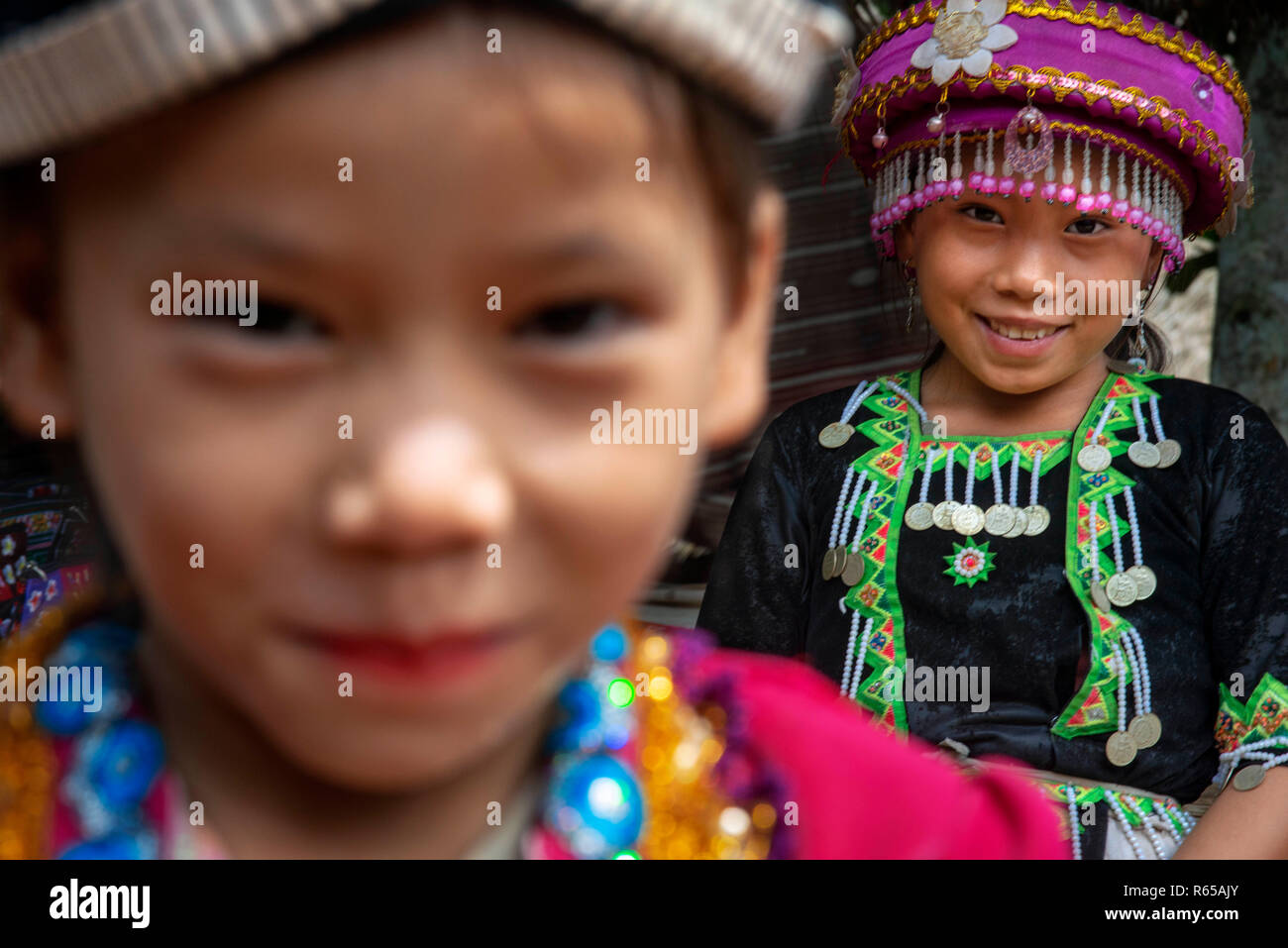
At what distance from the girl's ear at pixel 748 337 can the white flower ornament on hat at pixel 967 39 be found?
1.02 metres

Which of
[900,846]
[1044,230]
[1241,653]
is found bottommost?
[900,846]

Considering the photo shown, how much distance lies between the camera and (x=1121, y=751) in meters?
1.72

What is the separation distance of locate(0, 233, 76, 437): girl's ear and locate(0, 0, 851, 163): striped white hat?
66 mm

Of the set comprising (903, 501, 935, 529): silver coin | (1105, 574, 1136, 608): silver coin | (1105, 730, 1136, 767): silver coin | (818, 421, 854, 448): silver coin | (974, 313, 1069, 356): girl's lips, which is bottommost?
(1105, 730, 1136, 767): silver coin

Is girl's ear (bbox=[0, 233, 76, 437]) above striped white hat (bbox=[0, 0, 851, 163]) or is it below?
below

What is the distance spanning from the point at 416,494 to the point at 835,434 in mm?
Result: 1486

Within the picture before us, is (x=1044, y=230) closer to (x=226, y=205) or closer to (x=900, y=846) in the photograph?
(x=900, y=846)

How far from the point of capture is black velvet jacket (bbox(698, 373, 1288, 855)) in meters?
1.75

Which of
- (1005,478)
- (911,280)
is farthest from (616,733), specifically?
(911,280)

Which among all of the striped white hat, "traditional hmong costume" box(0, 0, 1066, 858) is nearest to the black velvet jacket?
"traditional hmong costume" box(0, 0, 1066, 858)

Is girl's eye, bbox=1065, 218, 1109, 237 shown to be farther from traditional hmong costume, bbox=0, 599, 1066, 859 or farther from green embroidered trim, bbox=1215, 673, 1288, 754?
traditional hmong costume, bbox=0, 599, 1066, 859

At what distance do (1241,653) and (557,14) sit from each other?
1490mm
